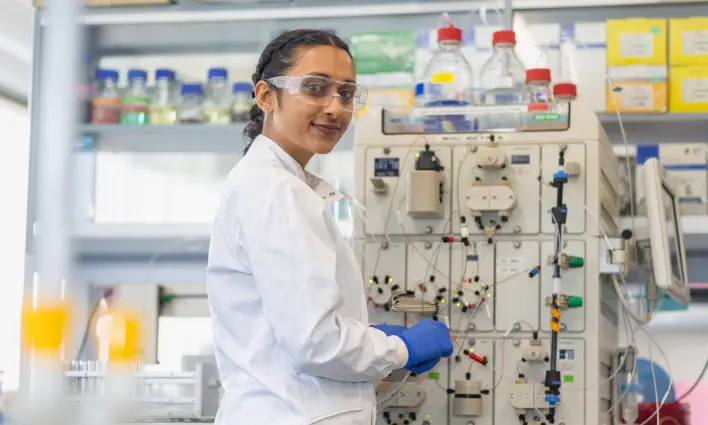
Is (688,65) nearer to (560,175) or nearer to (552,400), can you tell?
(560,175)


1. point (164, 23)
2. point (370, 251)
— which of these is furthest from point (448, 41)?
point (164, 23)

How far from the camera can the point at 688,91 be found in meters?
3.53

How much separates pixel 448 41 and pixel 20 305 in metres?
2.13

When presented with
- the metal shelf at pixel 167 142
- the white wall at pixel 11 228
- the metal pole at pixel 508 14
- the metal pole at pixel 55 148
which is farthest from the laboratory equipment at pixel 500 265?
the white wall at pixel 11 228

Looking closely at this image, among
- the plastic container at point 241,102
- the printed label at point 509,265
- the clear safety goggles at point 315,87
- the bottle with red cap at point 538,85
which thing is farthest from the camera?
the plastic container at point 241,102

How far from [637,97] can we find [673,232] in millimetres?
652

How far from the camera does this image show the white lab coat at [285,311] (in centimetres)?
185

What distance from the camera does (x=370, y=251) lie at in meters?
2.76

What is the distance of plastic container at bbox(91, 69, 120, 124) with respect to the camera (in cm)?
407

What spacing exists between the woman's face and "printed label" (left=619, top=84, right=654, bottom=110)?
1716 mm

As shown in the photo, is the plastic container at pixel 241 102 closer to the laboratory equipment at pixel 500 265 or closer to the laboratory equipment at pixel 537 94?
the laboratory equipment at pixel 537 94

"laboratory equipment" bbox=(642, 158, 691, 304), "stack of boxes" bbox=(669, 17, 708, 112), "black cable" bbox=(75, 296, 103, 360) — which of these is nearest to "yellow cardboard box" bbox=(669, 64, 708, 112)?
"stack of boxes" bbox=(669, 17, 708, 112)

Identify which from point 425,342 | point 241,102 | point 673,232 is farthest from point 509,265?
point 241,102

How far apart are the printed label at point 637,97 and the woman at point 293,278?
5.41ft
